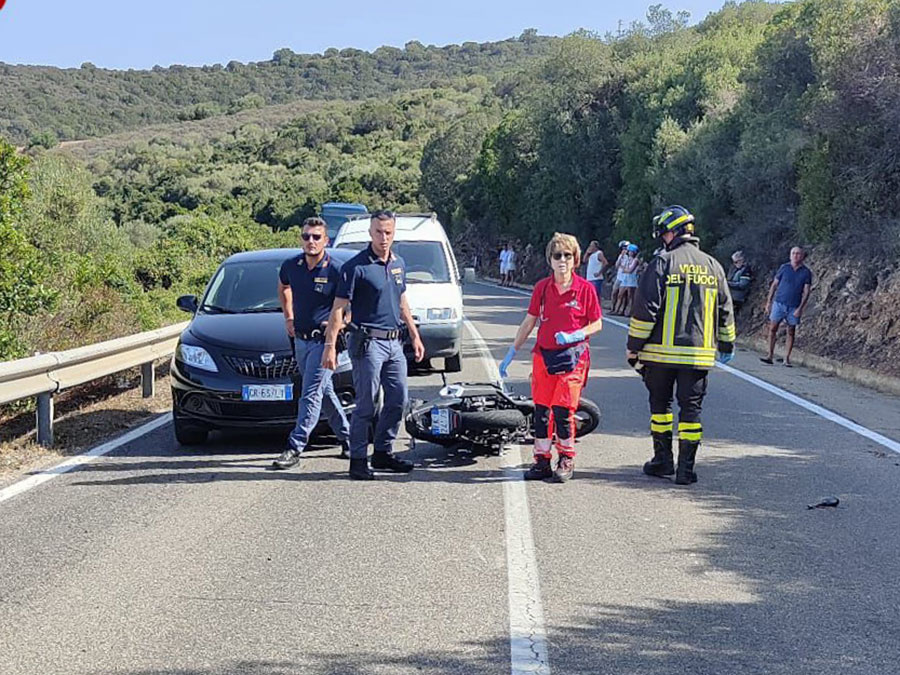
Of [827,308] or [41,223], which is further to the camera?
[41,223]

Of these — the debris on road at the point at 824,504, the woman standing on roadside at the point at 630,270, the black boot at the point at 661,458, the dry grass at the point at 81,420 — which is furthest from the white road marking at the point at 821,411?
the woman standing on roadside at the point at 630,270

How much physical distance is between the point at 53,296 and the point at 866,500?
9077 millimetres

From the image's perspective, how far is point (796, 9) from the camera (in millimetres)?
28469

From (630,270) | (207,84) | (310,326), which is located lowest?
(630,270)

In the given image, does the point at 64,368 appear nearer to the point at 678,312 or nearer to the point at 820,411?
the point at 678,312

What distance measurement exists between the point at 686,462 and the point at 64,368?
18.0 ft

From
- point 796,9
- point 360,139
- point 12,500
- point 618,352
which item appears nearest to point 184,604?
point 12,500

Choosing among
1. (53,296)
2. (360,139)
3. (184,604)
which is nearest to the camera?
(184,604)

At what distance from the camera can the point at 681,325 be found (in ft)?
26.0

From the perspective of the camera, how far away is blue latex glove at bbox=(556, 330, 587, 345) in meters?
7.94

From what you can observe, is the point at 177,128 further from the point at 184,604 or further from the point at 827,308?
the point at 184,604

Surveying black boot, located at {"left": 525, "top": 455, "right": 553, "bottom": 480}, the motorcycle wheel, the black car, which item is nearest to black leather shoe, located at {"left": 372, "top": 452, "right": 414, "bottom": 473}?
black boot, located at {"left": 525, "top": 455, "right": 553, "bottom": 480}

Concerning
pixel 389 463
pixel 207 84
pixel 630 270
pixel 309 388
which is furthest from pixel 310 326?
pixel 207 84

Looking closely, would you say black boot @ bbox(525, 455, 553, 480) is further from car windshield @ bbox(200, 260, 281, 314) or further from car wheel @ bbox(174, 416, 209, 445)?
car windshield @ bbox(200, 260, 281, 314)
